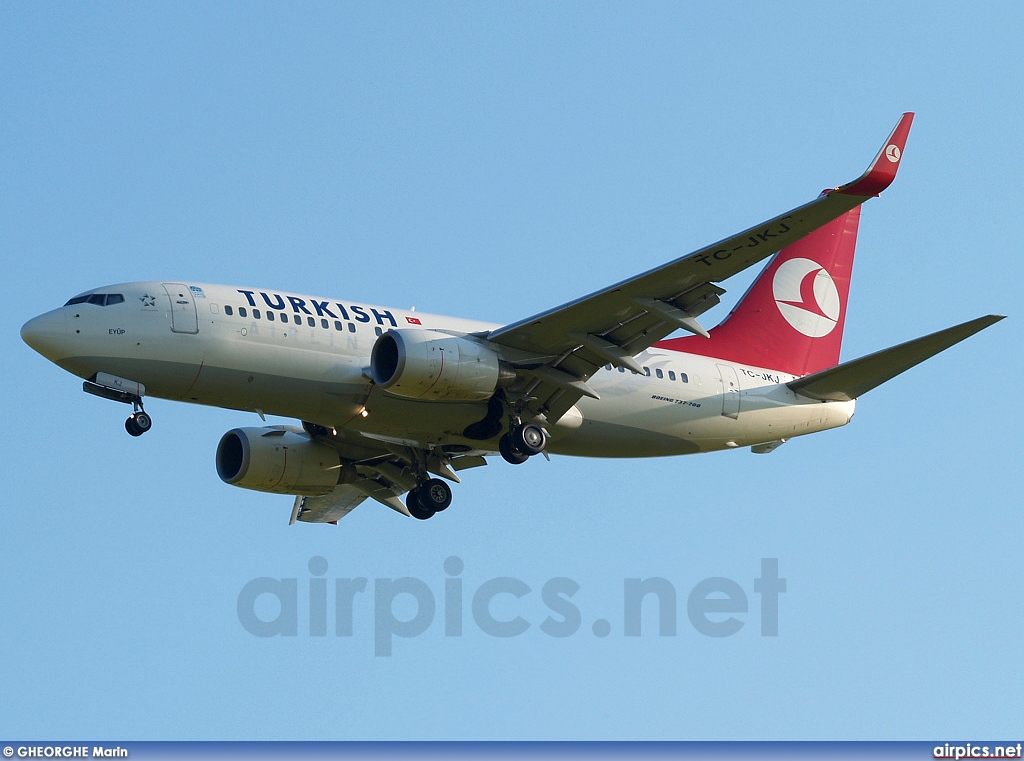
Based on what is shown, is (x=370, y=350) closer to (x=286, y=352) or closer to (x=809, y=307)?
(x=286, y=352)

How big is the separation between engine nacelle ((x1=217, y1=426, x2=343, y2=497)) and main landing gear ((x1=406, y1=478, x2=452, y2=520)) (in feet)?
7.16

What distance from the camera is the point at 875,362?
35.2 meters

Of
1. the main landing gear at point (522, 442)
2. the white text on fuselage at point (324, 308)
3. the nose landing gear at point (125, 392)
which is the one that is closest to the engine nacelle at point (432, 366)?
the white text on fuselage at point (324, 308)

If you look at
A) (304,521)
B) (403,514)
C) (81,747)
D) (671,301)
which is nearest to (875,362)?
(671,301)

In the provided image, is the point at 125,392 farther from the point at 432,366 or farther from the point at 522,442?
the point at 522,442

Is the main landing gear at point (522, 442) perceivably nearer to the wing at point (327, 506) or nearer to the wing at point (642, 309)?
the wing at point (642, 309)

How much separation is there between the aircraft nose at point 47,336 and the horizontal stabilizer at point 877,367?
1795cm

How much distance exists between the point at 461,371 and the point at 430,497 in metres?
6.22

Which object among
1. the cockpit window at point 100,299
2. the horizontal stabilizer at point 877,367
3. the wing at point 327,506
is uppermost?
the cockpit window at point 100,299

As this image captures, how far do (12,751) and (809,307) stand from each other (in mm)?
24597

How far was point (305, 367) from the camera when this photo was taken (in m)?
32.2

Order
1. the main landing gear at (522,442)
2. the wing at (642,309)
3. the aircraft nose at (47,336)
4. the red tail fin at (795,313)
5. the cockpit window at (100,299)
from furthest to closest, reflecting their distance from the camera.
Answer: the red tail fin at (795,313)
the main landing gear at (522,442)
the cockpit window at (100,299)
the aircraft nose at (47,336)
the wing at (642,309)

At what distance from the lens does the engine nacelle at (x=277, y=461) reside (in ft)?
123

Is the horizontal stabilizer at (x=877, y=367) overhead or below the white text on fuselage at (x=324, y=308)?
below
